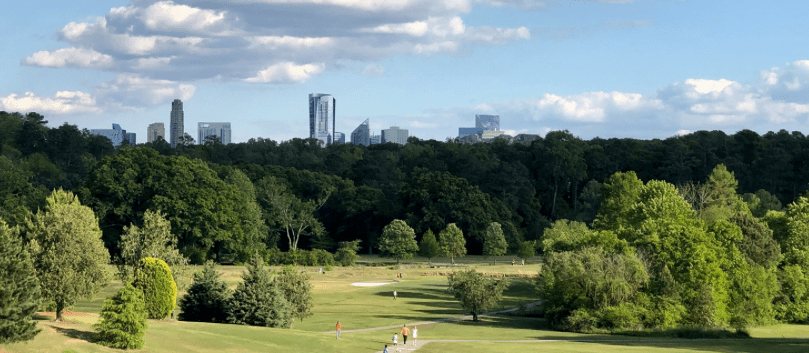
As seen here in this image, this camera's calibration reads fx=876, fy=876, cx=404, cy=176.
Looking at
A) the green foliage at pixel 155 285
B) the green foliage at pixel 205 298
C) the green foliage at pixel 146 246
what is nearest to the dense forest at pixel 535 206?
the green foliage at pixel 146 246

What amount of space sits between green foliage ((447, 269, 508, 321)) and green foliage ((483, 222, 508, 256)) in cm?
5034

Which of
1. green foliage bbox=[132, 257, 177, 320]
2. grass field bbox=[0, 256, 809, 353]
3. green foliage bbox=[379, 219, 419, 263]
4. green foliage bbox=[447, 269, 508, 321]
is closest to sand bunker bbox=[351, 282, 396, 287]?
grass field bbox=[0, 256, 809, 353]

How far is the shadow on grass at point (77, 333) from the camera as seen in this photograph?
130 feet

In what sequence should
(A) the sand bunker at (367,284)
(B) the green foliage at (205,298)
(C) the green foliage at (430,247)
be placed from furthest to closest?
1. (C) the green foliage at (430,247)
2. (A) the sand bunker at (367,284)
3. (B) the green foliage at (205,298)

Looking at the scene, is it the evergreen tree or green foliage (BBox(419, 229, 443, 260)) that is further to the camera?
the evergreen tree

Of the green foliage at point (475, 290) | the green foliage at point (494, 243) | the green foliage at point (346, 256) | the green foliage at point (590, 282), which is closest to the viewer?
the green foliage at point (590, 282)

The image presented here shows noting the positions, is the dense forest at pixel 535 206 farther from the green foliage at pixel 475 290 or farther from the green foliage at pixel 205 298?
the green foliage at pixel 475 290

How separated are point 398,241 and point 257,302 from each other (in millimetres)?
62826

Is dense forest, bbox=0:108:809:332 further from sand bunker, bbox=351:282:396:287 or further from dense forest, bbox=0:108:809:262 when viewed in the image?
sand bunker, bbox=351:282:396:287

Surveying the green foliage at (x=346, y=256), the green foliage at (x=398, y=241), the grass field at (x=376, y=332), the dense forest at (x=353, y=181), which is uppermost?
the dense forest at (x=353, y=181)

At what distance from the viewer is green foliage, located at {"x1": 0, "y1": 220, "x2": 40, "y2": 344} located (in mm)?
35781

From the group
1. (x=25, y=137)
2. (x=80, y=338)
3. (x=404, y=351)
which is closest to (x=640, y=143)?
(x=25, y=137)

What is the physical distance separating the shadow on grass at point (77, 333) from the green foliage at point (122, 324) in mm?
439

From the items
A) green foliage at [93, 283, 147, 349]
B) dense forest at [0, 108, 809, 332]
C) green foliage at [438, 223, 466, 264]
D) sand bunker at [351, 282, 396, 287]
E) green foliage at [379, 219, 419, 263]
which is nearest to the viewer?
green foliage at [93, 283, 147, 349]
